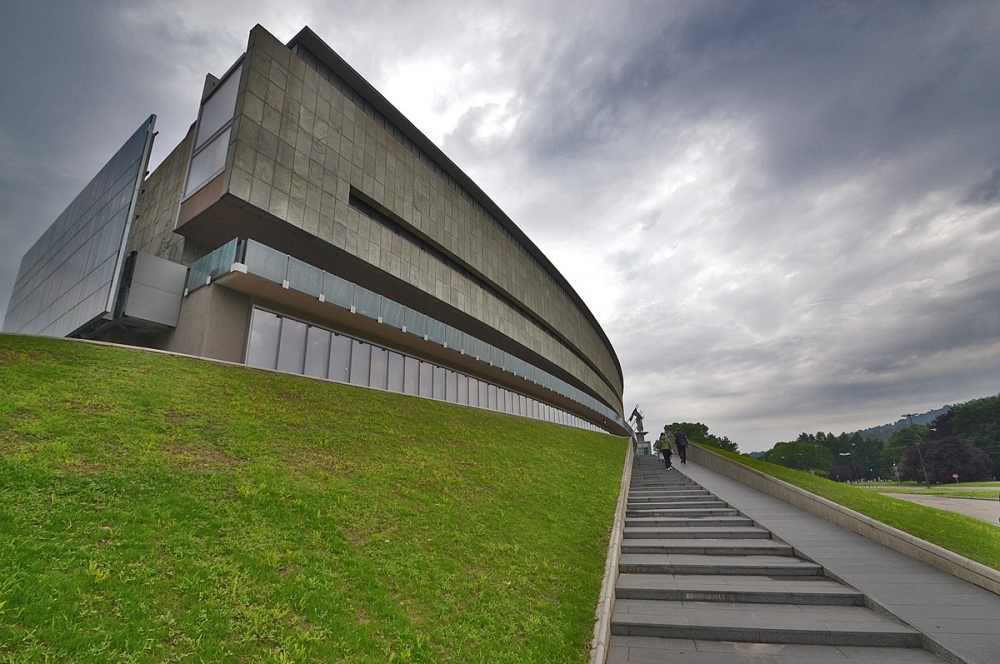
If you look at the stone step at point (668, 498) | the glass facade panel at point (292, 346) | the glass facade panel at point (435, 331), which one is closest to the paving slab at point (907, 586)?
the stone step at point (668, 498)

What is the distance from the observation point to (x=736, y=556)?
340 inches

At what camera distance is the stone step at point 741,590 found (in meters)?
6.45

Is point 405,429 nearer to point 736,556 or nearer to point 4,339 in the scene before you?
point 736,556

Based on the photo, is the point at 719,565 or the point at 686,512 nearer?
the point at 719,565

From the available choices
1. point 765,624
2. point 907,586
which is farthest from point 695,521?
point 765,624

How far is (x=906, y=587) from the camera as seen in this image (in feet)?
21.9

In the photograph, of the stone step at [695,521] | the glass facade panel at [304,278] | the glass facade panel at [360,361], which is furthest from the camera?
the glass facade panel at [360,361]

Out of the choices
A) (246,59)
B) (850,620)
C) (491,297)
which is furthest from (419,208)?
(850,620)

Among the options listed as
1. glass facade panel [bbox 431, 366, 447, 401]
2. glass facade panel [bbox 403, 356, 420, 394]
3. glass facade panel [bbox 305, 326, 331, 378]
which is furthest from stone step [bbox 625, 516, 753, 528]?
glass facade panel [bbox 431, 366, 447, 401]

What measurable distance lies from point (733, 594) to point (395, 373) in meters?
19.1

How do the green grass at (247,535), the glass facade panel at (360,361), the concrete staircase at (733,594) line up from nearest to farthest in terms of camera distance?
the green grass at (247,535) → the concrete staircase at (733,594) → the glass facade panel at (360,361)

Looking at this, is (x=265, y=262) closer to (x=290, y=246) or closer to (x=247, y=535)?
(x=290, y=246)

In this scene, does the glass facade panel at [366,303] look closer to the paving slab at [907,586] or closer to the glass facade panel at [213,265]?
the glass facade panel at [213,265]

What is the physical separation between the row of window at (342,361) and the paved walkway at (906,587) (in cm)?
1697
